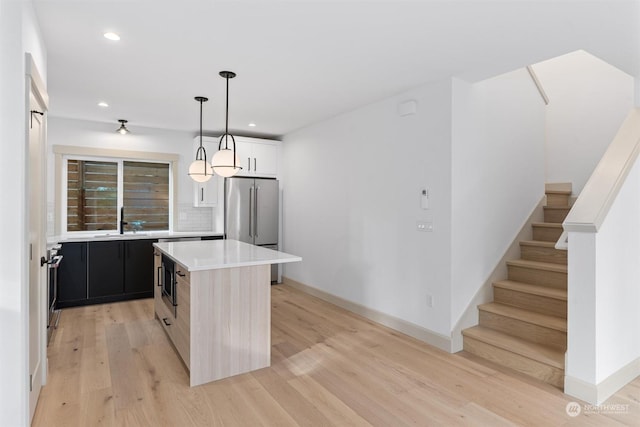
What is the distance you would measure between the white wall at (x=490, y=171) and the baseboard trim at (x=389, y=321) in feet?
0.76

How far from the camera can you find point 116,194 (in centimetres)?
555

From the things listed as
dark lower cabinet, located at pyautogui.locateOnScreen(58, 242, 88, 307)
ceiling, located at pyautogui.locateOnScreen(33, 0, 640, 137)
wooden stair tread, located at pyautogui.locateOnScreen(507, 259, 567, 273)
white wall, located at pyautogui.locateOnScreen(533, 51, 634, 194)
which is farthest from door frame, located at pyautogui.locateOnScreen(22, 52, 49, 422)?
white wall, located at pyautogui.locateOnScreen(533, 51, 634, 194)

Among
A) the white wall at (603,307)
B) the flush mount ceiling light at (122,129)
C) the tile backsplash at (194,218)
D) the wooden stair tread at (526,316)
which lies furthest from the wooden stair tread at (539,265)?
the flush mount ceiling light at (122,129)

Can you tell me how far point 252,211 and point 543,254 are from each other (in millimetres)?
3983

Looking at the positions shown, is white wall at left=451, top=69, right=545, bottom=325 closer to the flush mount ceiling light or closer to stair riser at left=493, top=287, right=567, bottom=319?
stair riser at left=493, top=287, right=567, bottom=319

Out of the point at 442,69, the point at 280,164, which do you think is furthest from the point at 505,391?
the point at 280,164

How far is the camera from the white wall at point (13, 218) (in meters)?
1.79

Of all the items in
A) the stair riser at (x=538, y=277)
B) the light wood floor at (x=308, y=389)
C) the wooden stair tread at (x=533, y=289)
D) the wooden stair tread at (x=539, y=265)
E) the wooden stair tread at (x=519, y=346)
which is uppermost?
the wooden stair tread at (x=539, y=265)

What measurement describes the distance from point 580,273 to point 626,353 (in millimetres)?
829

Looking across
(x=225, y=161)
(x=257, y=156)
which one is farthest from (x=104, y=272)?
(x=225, y=161)

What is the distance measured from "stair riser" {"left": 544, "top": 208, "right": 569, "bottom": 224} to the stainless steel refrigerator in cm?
383

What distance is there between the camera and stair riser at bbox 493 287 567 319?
10.6 ft

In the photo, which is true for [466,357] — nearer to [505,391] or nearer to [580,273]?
[505,391]

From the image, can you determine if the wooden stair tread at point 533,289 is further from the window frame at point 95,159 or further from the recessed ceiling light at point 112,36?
the window frame at point 95,159
